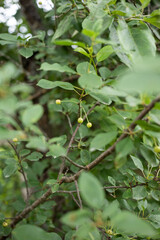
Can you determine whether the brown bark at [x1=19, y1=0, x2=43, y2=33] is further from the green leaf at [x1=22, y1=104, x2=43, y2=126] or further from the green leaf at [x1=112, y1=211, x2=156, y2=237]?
the green leaf at [x1=112, y1=211, x2=156, y2=237]

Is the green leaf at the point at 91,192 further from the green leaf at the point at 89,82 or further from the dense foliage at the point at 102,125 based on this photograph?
the green leaf at the point at 89,82

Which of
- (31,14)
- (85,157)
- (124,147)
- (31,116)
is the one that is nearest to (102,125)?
(85,157)

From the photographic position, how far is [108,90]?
0.50m

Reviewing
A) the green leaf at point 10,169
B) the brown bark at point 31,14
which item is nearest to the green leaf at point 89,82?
the green leaf at point 10,169

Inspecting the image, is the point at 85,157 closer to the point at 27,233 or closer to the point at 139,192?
the point at 139,192

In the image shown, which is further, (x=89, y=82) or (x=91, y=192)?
(x=89, y=82)

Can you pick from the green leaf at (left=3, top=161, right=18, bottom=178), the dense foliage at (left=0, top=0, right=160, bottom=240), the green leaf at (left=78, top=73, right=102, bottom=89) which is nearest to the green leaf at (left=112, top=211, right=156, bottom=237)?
the dense foliage at (left=0, top=0, right=160, bottom=240)

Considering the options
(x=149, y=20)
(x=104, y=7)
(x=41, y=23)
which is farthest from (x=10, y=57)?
(x=149, y=20)

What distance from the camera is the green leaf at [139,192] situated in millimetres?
745

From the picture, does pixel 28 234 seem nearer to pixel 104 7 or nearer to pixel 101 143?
pixel 101 143

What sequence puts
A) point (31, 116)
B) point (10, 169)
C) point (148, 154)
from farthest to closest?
point (10, 169) → point (148, 154) → point (31, 116)

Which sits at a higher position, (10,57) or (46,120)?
(10,57)

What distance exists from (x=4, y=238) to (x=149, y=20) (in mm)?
1049

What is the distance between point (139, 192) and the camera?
2.49 ft
